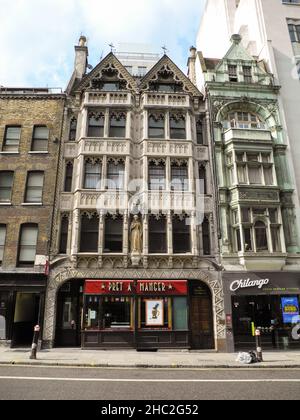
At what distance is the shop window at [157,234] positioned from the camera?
19.2 metres

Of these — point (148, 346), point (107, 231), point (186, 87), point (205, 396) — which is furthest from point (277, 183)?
point (205, 396)

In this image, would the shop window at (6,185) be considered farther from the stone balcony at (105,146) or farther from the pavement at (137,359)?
the pavement at (137,359)

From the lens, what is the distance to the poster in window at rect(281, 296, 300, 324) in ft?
59.1

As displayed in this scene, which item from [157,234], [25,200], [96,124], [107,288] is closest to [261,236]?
[157,234]

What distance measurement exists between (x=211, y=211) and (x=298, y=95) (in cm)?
1191

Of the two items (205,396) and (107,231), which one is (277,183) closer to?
(107,231)

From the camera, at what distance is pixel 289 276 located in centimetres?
1844

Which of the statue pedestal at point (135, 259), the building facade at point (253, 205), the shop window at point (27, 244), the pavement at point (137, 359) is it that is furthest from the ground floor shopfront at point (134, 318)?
the shop window at point (27, 244)

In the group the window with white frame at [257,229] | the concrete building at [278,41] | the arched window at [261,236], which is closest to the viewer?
the window with white frame at [257,229]

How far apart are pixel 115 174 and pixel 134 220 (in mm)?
3608

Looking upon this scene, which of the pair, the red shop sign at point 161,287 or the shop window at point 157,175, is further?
the shop window at point 157,175

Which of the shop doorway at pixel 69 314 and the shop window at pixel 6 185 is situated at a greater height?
the shop window at pixel 6 185

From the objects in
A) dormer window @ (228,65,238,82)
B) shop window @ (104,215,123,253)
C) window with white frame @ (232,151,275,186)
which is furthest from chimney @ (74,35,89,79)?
window with white frame @ (232,151,275,186)

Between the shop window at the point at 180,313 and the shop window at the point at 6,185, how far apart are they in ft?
42.4
